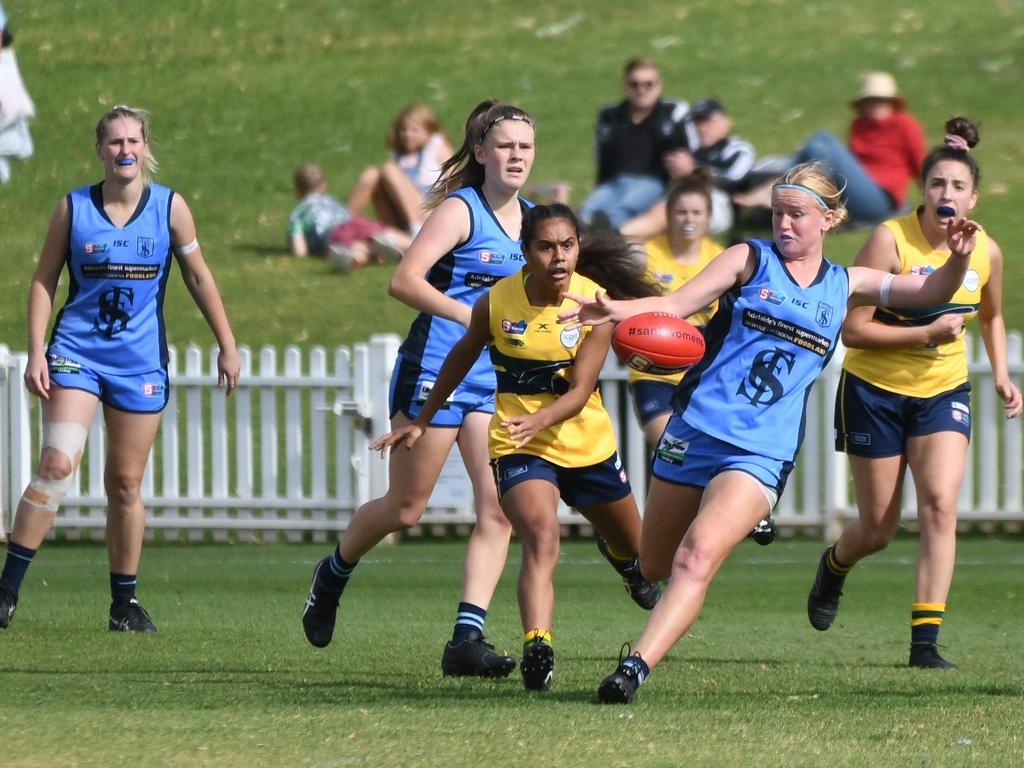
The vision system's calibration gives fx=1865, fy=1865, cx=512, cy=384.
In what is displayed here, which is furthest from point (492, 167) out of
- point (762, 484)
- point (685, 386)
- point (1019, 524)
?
point (1019, 524)

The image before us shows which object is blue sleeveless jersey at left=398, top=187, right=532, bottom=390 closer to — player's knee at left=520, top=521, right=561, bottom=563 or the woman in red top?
player's knee at left=520, top=521, right=561, bottom=563

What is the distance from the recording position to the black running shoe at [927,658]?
712cm

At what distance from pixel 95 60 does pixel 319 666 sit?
16.3 metres

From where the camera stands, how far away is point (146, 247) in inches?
308

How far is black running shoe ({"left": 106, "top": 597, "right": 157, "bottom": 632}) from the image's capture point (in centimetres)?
807

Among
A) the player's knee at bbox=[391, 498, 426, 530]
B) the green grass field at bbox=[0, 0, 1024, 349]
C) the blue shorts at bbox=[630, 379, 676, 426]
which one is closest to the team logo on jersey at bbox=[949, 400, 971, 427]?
the player's knee at bbox=[391, 498, 426, 530]

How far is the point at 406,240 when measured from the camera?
16812mm

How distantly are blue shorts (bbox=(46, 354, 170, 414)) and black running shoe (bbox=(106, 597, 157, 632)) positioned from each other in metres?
0.87

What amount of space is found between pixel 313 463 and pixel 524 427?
6250mm

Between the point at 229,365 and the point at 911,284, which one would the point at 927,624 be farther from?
the point at 229,365

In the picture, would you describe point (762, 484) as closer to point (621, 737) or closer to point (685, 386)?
point (685, 386)

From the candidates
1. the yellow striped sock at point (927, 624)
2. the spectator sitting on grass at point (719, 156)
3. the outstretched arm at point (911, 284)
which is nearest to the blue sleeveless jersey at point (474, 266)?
the outstretched arm at point (911, 284)

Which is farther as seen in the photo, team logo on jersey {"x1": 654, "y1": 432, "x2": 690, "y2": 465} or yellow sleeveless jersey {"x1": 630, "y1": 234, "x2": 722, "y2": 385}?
yellow sleeveless jersey {"x1": 630, "y1": 234, "x2": 722, "y2": 385}

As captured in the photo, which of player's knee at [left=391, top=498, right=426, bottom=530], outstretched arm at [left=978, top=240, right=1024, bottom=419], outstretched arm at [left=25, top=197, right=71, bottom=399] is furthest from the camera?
outstretched arm at [left=25, top=197, right=71, bottom=399]
